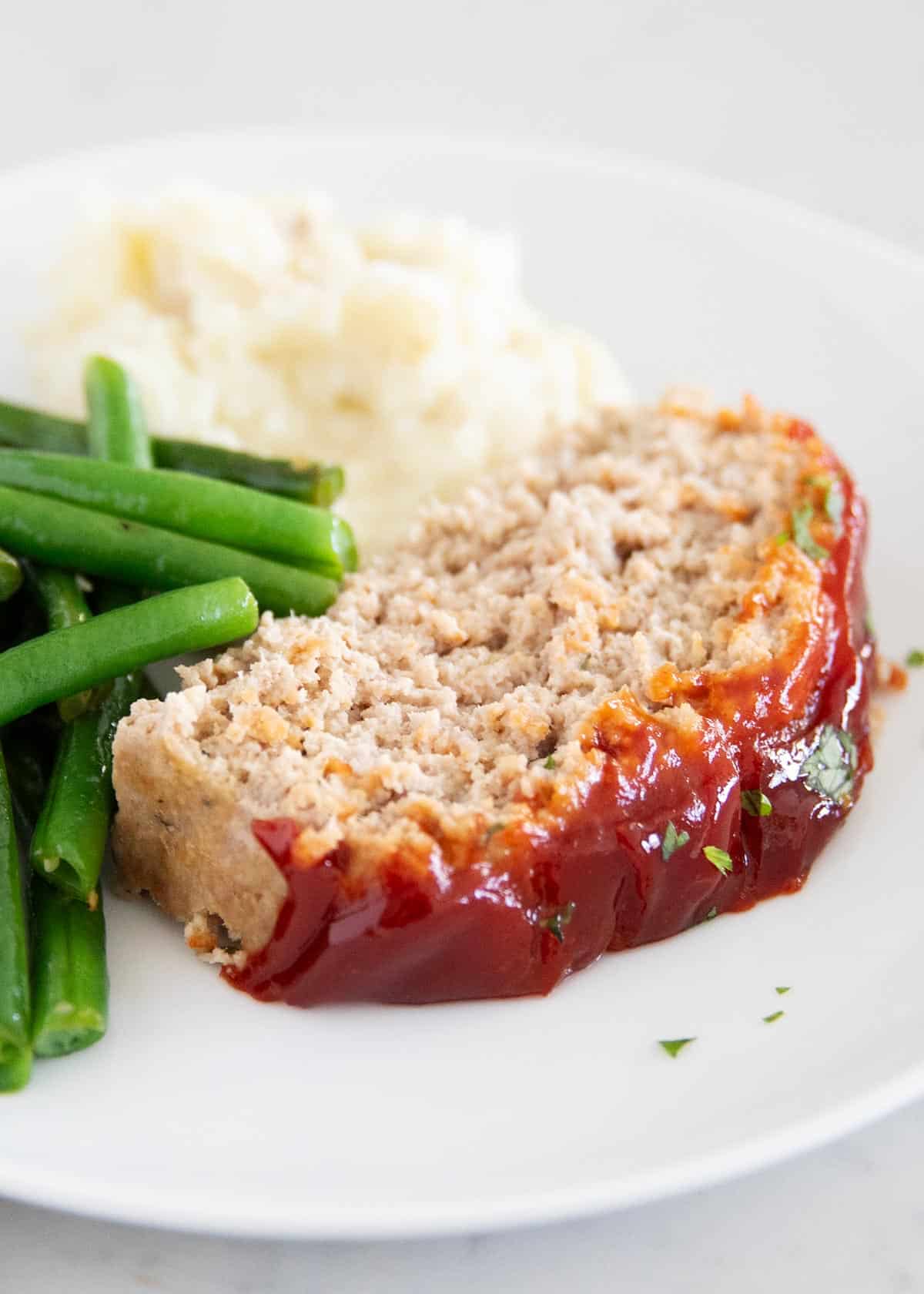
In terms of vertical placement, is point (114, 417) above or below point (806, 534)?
below

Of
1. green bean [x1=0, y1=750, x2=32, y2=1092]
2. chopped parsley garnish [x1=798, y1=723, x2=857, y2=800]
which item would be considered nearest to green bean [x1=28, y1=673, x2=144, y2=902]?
green bean [x1=0, y1=750, x2=32, y2=1092]

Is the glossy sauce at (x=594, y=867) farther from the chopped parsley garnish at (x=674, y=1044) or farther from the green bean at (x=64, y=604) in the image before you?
the green bean at (x=64, y=604)

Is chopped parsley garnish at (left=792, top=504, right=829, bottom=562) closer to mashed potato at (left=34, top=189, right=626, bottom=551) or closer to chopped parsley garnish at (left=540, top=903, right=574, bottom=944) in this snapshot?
mashed potato at (left=34, top=189, right=626, bottom=551)

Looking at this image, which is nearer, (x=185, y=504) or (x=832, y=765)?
(x=832, y=765)

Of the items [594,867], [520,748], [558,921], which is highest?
[520,748]

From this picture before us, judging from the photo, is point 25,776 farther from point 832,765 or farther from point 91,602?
point 832,765

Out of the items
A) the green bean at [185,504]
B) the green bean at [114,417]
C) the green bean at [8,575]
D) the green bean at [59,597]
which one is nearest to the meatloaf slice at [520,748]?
the green bean at [185,504]

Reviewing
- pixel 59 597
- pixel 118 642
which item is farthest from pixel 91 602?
pixel 118 642

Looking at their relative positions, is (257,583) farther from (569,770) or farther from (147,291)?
(147,291)
